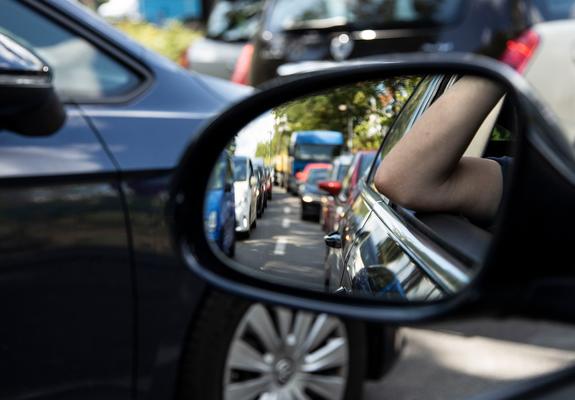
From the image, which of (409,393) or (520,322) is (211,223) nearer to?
(409,393)

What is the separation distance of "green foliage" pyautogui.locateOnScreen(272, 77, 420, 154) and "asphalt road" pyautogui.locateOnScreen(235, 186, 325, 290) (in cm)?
9

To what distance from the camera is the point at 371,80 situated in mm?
1220

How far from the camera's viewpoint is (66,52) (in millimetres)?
2594

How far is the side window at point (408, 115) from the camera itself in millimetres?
1223

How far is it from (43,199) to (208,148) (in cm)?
106

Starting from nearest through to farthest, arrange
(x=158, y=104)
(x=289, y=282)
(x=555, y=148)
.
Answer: (x=555, y=148) → (x=289, y=282) → (x=158, y=104)

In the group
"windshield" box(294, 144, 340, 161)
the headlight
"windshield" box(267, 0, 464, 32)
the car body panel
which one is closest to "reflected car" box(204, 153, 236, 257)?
the headlight

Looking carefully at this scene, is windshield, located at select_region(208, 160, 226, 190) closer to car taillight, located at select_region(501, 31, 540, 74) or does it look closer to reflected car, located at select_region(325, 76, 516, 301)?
reflected car, located at select_region(325, 76, 516, 301)

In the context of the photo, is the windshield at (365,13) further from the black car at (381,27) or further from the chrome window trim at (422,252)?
the chrome window trim at (422,252)

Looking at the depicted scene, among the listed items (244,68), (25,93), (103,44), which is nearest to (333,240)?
(25,93)

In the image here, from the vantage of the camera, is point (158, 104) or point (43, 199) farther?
point (158, 104)

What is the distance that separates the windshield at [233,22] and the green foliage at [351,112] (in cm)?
911

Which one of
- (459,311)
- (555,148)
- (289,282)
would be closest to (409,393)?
(289,282)

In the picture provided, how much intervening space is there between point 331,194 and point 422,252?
0.55 feet
